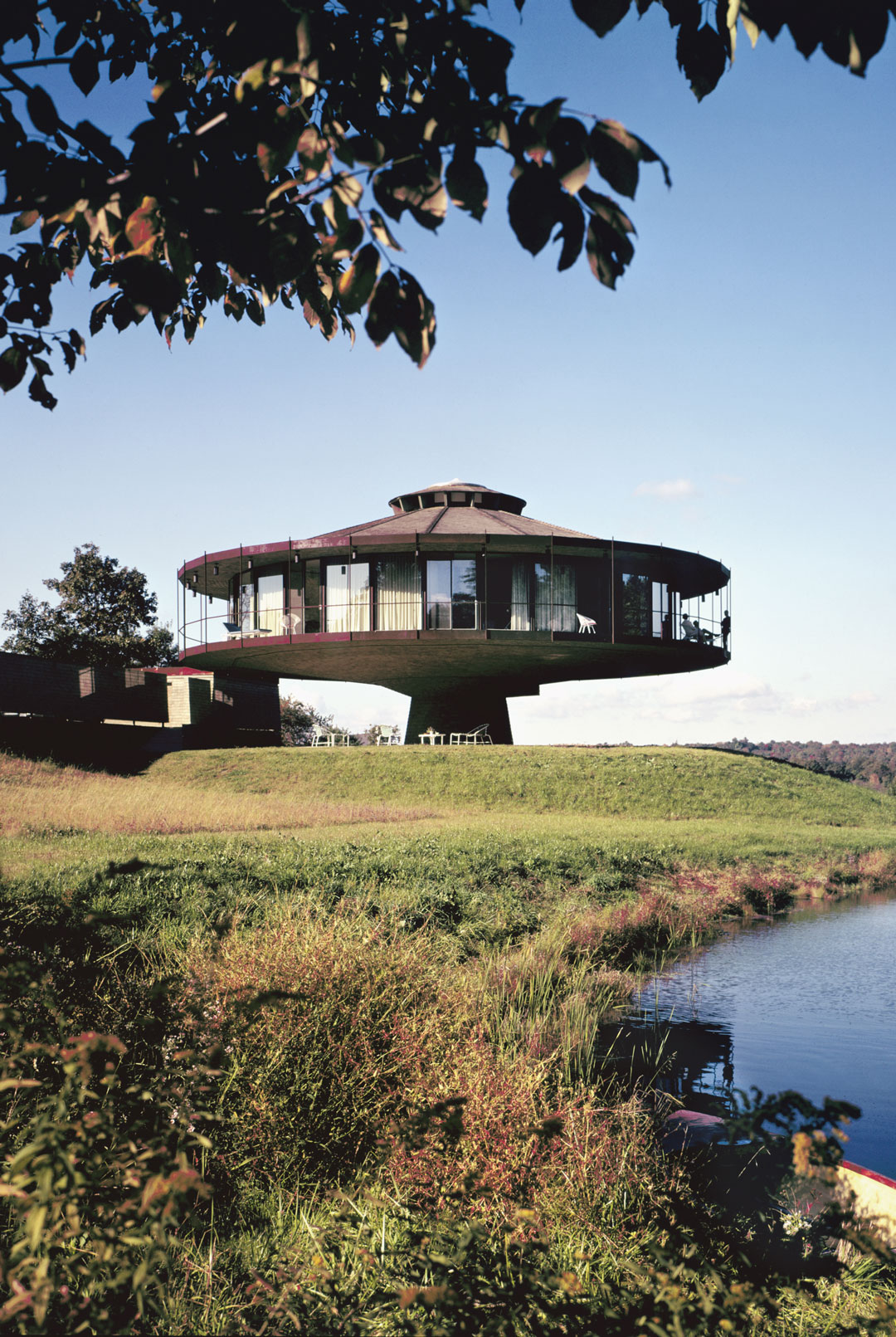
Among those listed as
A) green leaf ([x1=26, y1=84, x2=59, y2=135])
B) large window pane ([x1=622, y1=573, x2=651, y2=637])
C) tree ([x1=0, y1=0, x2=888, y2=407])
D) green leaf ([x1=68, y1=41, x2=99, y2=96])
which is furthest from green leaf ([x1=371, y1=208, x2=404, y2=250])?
large window pane ([x1=622, y1=573, x2=651, y2=637])

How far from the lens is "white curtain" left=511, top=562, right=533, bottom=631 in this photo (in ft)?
103

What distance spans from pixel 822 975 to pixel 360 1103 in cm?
799

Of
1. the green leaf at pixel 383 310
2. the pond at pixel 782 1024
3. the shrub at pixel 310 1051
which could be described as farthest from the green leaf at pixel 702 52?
the pond at pixel 782 1024

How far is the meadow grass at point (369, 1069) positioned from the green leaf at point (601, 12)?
2683mm

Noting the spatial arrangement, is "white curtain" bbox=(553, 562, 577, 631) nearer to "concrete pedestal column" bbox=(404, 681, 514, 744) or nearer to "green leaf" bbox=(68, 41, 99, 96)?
"concrete pedestal column" bbox=(404, 681, 514, 744)

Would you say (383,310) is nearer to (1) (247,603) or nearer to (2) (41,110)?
(2) (41,110)

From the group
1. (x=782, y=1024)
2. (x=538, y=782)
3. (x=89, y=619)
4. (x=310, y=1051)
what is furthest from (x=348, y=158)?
(x=89, y=619)

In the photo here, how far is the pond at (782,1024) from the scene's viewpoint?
23.9 feet

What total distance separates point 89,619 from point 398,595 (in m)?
16.9

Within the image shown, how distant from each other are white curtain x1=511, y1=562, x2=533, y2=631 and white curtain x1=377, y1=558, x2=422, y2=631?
3278mm

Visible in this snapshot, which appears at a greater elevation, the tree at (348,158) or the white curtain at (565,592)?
the white curtain at (565,592)

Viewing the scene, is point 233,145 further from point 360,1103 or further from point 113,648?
point 113,648

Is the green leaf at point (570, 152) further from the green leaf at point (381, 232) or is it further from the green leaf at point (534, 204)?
the green leaf at point (381, 232)

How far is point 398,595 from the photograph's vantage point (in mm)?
31531
